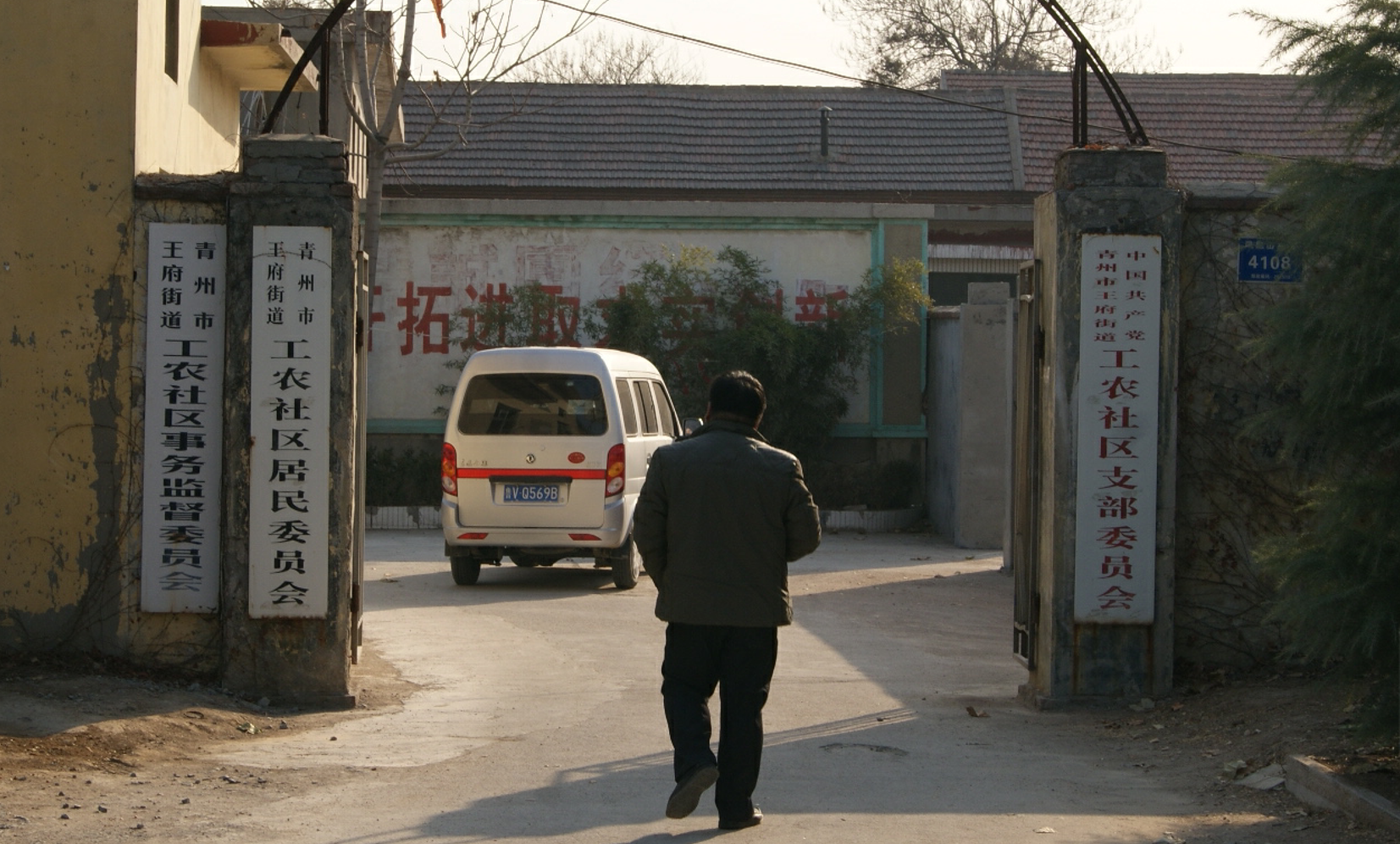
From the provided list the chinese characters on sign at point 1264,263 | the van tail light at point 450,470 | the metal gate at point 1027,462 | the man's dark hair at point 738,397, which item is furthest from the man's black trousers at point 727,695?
the van tail light at point 450,470

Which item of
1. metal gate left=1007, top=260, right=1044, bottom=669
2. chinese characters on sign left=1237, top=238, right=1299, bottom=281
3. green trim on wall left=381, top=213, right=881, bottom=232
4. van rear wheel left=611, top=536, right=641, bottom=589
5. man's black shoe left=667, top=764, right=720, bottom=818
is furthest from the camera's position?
green trim on wall left=381, top=213, right=881, bottom=232

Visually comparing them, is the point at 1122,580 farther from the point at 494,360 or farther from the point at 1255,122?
the point at 1255,122

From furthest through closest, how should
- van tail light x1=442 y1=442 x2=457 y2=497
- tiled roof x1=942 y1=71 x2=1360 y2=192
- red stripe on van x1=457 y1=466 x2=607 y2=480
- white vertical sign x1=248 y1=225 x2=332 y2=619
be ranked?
tiled roof x1=942 y1=71 x2=1360 y2=192
van tail light x1=442 y1=442 x2=457 y2=497
red stripe on van x1=457 y1=466 x2=607 y2=480
white vertical sign x1=248 y1=225 x2=332 y2=619

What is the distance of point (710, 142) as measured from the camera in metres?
24.0

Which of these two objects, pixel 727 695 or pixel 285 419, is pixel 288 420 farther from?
pixel 727 695

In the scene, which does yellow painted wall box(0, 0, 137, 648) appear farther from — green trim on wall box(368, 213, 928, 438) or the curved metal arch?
green trim on wall box(368, 213, 928, 438)

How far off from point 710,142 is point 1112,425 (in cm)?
1699

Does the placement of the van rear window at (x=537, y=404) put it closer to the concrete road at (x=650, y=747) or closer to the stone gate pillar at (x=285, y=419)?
the concrete road at (x=650, y=747)

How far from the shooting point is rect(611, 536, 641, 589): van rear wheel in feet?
Answer: 42.1

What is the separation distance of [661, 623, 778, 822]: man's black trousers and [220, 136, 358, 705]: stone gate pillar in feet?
8.95

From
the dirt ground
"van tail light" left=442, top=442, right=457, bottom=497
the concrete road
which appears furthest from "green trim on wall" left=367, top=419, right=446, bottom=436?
the dirt ground

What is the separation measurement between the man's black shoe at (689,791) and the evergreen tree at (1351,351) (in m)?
2.56

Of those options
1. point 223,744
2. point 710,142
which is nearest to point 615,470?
point 223,744

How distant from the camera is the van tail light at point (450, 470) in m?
12.6
